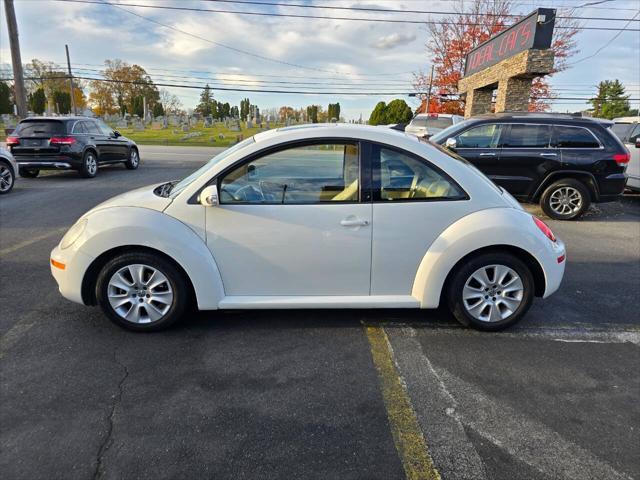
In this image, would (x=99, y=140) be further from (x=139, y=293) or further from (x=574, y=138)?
(x=574, y=138)

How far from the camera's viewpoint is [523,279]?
3.38 metres

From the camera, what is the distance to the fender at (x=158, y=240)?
3.16 m

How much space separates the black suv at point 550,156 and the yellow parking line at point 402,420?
208 inches

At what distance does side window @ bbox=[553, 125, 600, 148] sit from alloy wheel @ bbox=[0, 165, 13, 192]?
11.5 metres

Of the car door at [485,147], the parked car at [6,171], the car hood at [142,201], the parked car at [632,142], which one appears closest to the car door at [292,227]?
the car hood at [142,201]

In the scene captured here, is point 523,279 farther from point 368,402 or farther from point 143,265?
point 143,265

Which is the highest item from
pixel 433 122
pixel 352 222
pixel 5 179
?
pixel 433 122

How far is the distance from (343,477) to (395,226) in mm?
1797

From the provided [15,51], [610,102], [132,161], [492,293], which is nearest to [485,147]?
[492,293]

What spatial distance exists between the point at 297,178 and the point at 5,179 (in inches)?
367

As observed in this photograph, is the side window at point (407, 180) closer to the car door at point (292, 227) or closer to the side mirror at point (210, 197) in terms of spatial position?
the car door at point (292, 227)

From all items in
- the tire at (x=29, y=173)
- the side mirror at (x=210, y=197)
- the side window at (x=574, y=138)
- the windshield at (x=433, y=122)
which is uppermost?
the windshield at (x=433, y=122)

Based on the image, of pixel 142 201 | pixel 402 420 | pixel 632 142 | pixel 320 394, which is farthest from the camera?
pixel 632 142

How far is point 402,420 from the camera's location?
2.44m
